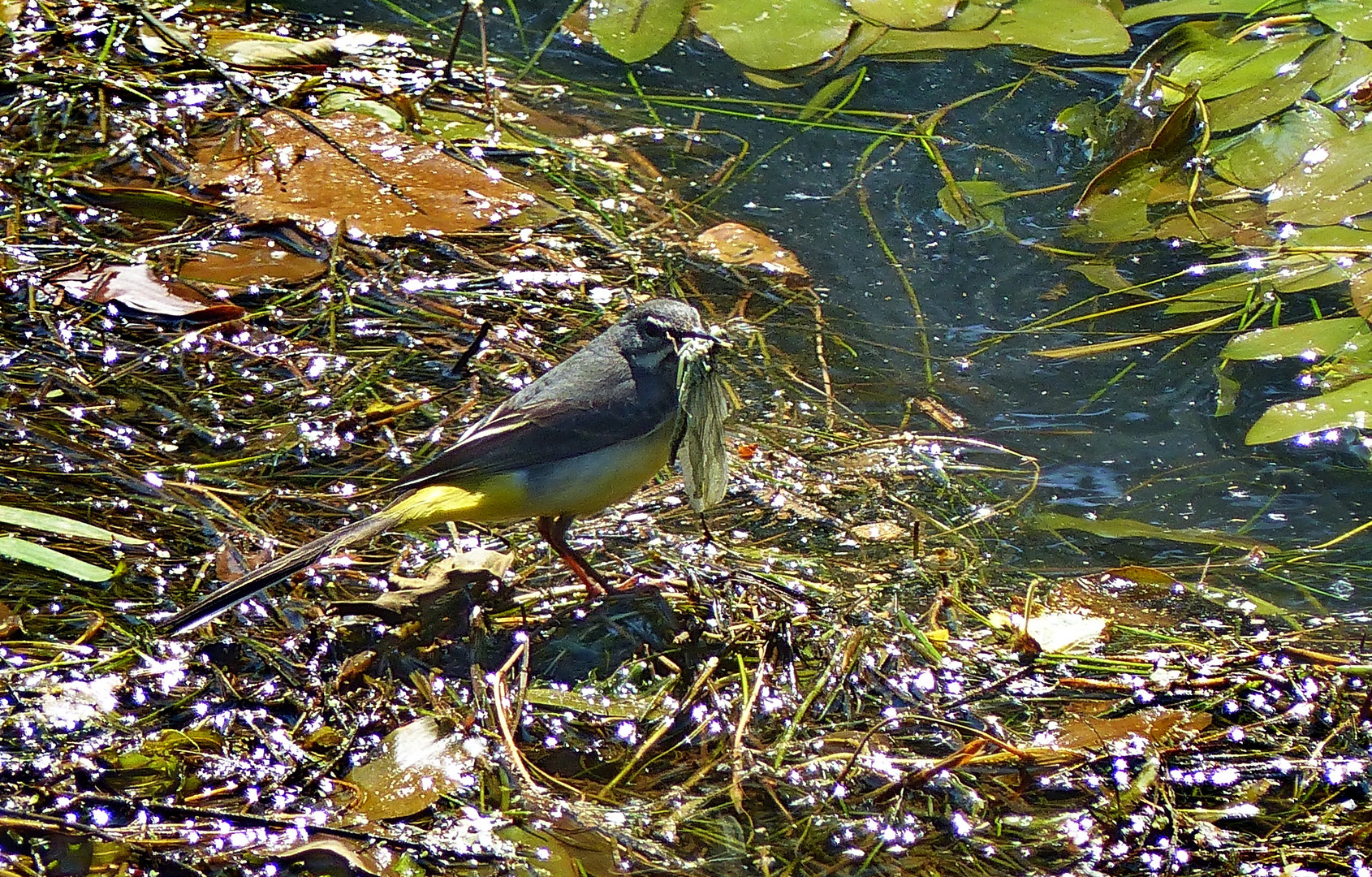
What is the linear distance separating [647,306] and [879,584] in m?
1.15

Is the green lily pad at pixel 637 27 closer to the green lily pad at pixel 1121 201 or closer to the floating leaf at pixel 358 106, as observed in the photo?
the floating leaf at pixel 358 106

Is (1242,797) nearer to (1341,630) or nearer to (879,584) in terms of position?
(1341,630)

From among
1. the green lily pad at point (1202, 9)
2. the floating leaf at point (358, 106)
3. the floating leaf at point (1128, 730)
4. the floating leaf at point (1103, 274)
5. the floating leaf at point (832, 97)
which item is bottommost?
the floating leaf at point (1128, 730)

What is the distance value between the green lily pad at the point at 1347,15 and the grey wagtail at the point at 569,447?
3846mm

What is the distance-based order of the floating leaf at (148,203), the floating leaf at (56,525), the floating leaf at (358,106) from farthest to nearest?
the floating leaf at (358,106) < the floating leaf at (148,203) < the floating leaf at (56,525)

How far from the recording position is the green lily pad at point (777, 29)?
672 cm

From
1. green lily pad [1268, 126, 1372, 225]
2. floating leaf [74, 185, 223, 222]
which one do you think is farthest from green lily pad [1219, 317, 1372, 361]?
floating leaf [74, 185, 223, 222]

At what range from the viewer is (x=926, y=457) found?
469cm

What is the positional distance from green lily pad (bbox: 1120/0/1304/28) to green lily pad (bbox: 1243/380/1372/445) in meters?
2.45

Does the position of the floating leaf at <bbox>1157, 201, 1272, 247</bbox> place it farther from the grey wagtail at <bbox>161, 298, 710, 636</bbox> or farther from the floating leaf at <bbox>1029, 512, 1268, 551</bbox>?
the grey wagtail at <bbox>161, 298, 710, 636</bbox>

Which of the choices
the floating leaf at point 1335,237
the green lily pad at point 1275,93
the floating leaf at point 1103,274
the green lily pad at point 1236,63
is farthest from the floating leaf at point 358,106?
the floating leaf at point 1335,237

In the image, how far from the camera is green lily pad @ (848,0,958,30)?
22.4ft

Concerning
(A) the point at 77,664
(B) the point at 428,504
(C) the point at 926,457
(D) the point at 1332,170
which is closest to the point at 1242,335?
(D) the point at 1332,170

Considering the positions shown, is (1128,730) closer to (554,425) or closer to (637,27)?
(554,425)
